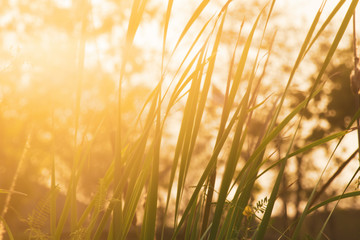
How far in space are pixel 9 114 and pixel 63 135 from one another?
961mm

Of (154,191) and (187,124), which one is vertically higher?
(187,124)

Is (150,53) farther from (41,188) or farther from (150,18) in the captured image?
(41,188)

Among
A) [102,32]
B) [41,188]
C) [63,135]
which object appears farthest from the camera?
[41,188]

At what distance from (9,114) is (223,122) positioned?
17.5 feet

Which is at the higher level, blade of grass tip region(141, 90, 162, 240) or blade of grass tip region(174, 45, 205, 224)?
blade of grass tip region(174, 45, 205, 224)

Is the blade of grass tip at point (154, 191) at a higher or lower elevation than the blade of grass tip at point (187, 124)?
lower

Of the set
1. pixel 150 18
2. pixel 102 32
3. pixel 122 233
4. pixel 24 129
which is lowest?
pixel 122 233

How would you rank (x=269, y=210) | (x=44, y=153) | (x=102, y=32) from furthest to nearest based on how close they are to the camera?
(x=44, y=153) < (x=102, y=32) < (x=269, y=210)

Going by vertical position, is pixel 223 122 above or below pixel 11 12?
below

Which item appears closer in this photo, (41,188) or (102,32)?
(102,32)

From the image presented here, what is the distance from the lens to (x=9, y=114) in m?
5.36

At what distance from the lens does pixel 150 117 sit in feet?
1.81

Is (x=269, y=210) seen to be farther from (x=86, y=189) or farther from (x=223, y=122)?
(x=86, y=189)

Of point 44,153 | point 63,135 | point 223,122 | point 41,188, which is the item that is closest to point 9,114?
point 63,135
